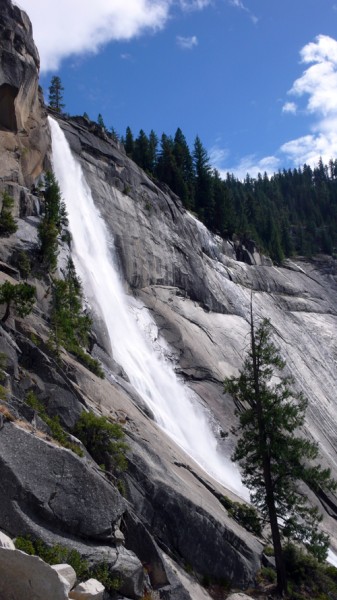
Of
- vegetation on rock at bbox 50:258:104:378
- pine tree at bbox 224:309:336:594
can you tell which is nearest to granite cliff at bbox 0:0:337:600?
vegetation on rock at bbox 50:258:104:378

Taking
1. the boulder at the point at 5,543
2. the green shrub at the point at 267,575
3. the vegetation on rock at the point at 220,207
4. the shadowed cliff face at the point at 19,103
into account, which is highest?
the vegetation on rock at the point at 220,207

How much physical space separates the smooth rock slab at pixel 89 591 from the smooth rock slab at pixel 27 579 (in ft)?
2.76

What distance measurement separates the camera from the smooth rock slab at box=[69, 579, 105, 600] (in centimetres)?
1033

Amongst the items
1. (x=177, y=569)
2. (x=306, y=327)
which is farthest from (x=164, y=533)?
(x=306, y=327)

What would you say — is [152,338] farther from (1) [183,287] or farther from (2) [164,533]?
(2) [164,533]

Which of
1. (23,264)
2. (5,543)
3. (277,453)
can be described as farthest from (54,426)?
(23,264)

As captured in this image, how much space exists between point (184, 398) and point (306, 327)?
22.5 meters

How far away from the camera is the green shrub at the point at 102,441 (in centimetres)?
1744

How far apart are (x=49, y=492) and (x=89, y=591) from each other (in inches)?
90.2

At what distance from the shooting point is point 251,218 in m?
88.3

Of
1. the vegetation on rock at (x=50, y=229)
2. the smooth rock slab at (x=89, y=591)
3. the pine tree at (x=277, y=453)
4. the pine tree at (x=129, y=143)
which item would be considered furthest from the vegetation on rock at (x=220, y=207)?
the smooth rock slab at (x=89, y=591)

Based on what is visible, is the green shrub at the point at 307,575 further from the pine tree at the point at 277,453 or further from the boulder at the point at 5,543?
the boulder at the point at 5,543

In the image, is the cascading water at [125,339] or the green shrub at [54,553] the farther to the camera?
the cascading water at [125,339]

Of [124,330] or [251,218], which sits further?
[251,218]
